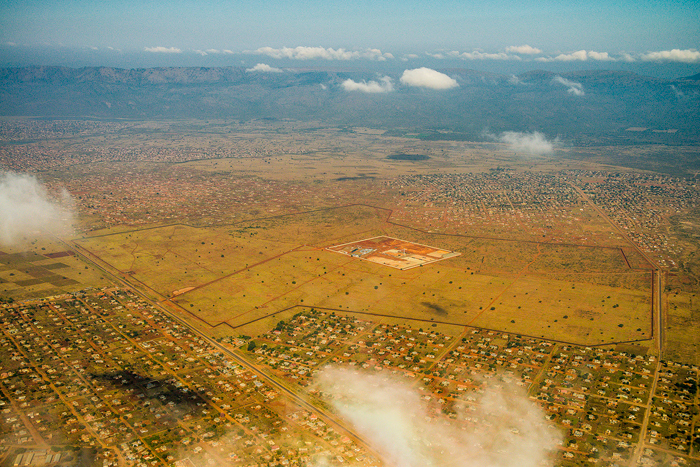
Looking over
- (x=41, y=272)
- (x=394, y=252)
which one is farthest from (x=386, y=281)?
(x=41, y=272)

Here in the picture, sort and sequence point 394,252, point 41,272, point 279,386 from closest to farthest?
point 279,386
point 41,272
point 394,252

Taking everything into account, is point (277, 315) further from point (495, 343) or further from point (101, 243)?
point (101, 243)

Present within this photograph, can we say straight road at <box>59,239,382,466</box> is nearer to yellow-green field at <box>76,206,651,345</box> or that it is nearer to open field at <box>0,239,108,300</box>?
yellow-green field at <box>76,206,651,345</box>

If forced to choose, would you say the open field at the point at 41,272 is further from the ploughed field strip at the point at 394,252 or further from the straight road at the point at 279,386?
the ploughed field strip at the point at 394,252

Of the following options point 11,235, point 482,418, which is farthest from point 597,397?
point 11,235

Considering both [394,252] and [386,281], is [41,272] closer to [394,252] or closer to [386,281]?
[386,281]

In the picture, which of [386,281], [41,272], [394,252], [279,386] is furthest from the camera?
[394,252]

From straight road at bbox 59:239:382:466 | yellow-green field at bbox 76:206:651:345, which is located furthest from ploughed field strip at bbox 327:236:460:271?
straight road at bbox 59:239:382:466
